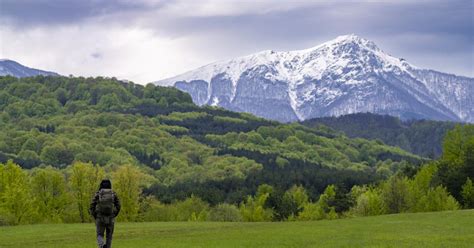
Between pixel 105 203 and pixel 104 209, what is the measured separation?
0.33 meters

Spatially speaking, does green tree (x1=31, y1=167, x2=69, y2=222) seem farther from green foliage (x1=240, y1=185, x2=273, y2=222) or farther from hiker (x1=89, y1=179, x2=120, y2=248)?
hiker (x1=89, y1=179, x2=120, y2=248)

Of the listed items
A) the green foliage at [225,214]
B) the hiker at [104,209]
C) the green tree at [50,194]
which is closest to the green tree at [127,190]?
the green tree at [50,194]

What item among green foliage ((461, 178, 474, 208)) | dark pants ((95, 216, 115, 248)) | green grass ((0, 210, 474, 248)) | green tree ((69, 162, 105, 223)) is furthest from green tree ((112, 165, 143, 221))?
dark pants ((95, 216, 115, 248))

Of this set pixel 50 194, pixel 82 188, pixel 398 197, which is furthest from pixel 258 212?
pixel 50 194

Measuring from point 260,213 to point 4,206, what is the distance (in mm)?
52530

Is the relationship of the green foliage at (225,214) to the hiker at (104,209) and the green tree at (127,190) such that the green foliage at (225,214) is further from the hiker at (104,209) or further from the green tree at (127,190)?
the hiker at (104,209)

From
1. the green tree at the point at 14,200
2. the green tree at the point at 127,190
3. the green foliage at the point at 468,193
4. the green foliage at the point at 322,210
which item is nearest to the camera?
the green tree at the point at 14,200

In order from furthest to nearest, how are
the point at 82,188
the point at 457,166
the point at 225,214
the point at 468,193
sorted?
the point at 225,214, the point at 457,166, the point at 82,188, the point at 468,193

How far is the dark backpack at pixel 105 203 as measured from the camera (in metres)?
30.9

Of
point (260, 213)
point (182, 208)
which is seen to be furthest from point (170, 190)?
point (260, 213)

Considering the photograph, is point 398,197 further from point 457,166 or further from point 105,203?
point 105,203

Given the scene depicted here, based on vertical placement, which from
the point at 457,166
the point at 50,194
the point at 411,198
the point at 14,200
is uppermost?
the point at 457,166

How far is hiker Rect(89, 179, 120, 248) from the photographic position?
31.0 meters

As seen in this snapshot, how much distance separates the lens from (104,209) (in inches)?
1222
